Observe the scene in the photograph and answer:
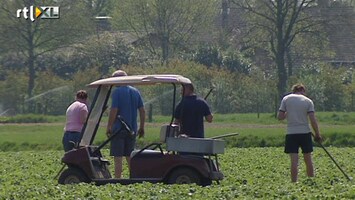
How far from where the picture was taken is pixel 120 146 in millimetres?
16734

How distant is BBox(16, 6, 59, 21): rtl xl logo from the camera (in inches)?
2271

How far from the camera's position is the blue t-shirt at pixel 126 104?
16.9 metres

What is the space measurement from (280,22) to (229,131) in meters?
18.2

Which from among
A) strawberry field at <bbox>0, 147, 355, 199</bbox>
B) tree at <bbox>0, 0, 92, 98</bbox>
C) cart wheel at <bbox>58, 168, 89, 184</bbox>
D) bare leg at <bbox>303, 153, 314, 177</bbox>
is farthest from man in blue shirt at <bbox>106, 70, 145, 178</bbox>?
tree at <bbox>0, 0, 92, 98</bbox>

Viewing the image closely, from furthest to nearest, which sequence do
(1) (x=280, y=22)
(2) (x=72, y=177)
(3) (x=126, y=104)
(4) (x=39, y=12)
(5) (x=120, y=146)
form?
(4) (x=39, y=12), (1) (x=280, y=22), (3) (x=126, y=104), (5) (x=120, y=146), (2) (x=72, y=177)

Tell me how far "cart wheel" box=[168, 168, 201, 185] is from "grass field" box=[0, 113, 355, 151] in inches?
623

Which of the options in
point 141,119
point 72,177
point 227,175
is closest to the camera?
point 72,177

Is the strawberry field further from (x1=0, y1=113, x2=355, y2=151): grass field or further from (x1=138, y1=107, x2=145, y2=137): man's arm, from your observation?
(x1=0, y1=113, x2=355, y2=151): grass field

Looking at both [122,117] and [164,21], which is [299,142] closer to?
[122,117]

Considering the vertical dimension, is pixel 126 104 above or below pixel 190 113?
above

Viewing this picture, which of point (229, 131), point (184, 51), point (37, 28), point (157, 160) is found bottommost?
point (229, 131)

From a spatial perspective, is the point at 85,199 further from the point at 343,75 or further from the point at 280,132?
the point at 343,75

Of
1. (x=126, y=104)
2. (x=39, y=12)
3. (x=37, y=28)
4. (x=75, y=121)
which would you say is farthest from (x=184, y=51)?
(x=126, y=104)

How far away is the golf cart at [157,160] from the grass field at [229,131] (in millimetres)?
14870
